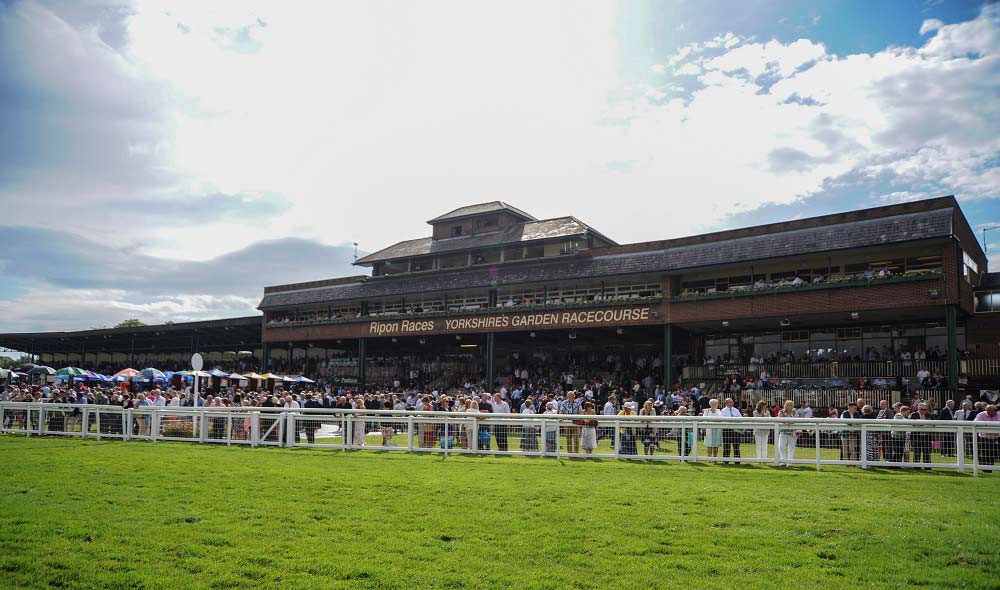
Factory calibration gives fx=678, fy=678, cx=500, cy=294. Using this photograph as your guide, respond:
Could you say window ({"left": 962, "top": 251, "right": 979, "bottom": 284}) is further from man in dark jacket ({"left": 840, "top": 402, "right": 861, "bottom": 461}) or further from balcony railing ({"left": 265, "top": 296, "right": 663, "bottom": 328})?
man in dark jacket ({"left": 840, "top": 402, "right": 861, "bottom": 461})

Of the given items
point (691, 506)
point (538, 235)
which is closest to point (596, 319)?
point (538, 235)

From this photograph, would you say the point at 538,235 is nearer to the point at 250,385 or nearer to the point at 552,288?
the point at 552,288

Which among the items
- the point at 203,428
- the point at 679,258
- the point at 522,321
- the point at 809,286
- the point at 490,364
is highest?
the point at 679,258

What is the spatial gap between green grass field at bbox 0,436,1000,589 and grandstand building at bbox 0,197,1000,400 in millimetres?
15952

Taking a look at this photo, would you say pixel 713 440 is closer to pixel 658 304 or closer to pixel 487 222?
pixel 658 304

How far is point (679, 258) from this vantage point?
97.4 feet

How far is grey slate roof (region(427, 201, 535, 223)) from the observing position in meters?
42.3

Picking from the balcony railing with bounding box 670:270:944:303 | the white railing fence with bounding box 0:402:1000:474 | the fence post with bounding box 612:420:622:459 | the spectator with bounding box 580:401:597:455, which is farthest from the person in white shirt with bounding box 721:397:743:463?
the balcony railing with bounding box 670:270:944:303

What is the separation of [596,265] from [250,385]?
21.3 metres

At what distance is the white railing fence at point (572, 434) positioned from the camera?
11.8m

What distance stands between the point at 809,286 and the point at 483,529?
22.9m

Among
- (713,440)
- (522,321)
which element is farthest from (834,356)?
(713,440)

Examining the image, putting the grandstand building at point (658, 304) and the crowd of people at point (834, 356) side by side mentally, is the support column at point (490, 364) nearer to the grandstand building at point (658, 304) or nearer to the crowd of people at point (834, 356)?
the grandstand building at point (658, 304)

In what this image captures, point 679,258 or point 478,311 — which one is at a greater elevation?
point 679,258
